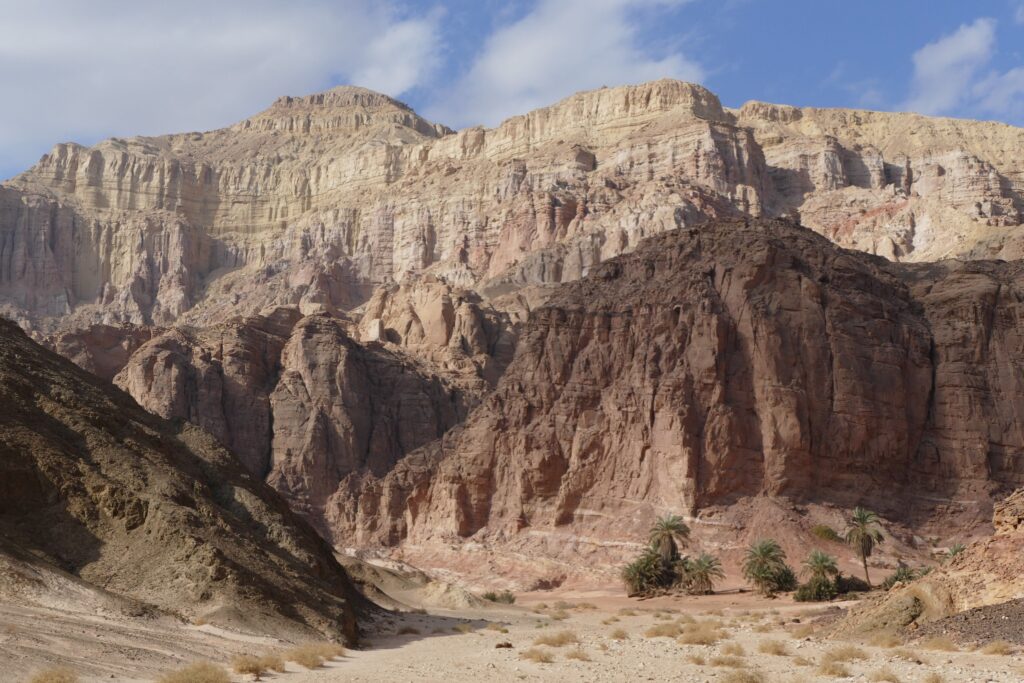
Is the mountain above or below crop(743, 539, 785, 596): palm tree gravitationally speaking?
above

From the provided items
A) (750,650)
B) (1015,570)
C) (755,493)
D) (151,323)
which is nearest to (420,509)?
(755,493)

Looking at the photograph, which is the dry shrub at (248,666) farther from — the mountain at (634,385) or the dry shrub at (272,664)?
the mountain at (634,385)

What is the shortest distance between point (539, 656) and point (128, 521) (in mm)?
12950

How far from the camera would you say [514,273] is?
154 meters

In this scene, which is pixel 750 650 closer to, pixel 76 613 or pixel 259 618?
pixel 259 618

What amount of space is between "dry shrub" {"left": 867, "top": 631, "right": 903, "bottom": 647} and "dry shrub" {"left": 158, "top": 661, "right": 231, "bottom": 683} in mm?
17321

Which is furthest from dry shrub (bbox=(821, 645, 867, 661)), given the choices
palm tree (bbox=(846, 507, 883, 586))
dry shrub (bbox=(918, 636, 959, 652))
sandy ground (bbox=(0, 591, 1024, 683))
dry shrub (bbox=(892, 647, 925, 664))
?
palm tree (bbox=(846, 507, 883, 586))

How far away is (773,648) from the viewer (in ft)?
118

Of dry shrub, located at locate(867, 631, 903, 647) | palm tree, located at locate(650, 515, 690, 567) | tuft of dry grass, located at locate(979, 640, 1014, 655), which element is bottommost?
dry shrub, located at locate(867, 631, 903, 647)

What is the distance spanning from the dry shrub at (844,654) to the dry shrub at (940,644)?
156 centimetres

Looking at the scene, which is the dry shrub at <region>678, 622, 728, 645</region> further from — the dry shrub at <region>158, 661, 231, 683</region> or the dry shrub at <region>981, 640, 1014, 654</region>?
the dry shrub at <region>158, 661, 231, 683</region>

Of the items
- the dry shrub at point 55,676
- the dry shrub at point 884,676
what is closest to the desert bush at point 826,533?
the dry shrub at point 884,676

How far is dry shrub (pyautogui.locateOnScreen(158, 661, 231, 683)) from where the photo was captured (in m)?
25.5

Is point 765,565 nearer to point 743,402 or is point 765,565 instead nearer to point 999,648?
point 743,402
